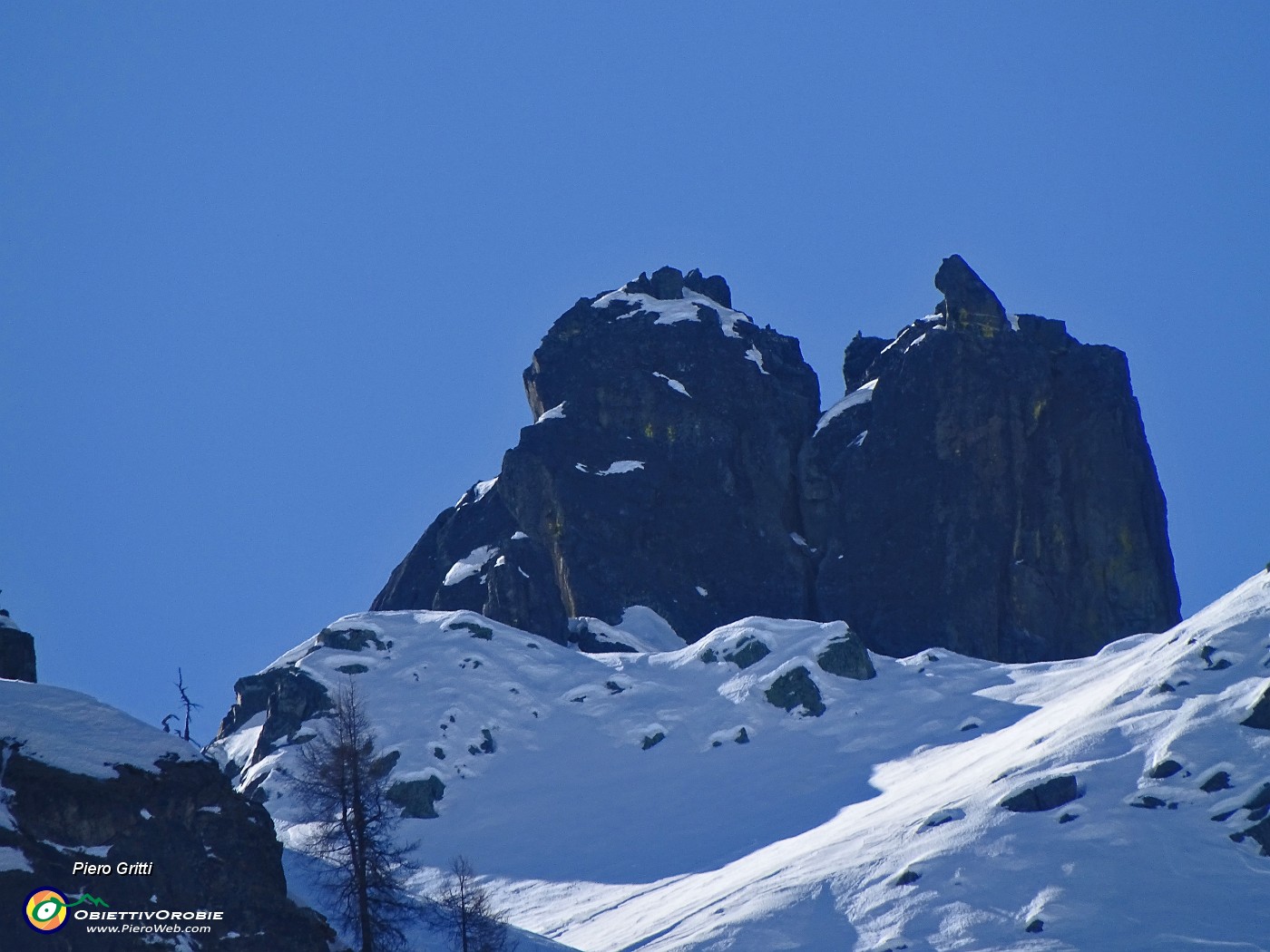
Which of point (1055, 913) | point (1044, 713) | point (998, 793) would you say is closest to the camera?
point (1055, 913)

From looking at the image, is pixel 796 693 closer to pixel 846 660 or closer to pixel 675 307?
pixel 846 660

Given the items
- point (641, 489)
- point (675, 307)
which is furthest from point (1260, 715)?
point (675, 307)

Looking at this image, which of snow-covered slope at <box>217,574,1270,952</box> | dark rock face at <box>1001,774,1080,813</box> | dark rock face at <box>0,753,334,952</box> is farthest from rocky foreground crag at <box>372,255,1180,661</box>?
A: dark rock face at <box>0,753,334,952</box>

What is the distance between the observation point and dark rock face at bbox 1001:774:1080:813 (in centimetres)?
6200

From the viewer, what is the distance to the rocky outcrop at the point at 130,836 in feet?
120

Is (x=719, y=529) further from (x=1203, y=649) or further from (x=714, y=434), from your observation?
(x=1203, y=649)

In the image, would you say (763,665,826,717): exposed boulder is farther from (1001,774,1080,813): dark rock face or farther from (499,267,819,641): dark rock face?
(499,267,819,641): dark rock face

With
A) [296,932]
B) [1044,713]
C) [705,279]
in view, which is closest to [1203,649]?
[1044,713]

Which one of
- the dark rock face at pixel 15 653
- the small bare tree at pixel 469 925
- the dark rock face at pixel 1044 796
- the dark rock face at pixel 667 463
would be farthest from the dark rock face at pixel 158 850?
the dark rock face at pixel 667 463

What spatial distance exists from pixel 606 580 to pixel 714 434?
14.3 meters

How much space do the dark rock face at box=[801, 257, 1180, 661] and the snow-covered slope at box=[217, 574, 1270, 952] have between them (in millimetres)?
18389

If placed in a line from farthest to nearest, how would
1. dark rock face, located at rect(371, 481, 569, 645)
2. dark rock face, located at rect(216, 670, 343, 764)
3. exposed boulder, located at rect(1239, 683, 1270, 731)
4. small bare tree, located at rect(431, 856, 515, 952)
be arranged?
dark rock face, located at rect(371, 481, 569, 645)
dark rock face, located at rect(216, 670, 343, 764)
exposed boulder, located at rect(1239, 683, 1270, 731)
small bare tree, located at rect(431, 856, 515, 952)

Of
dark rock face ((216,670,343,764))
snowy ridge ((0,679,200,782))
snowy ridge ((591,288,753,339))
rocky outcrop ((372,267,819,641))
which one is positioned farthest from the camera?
snowy ridge ((591,288,753,339))

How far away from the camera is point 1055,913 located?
54.9m
